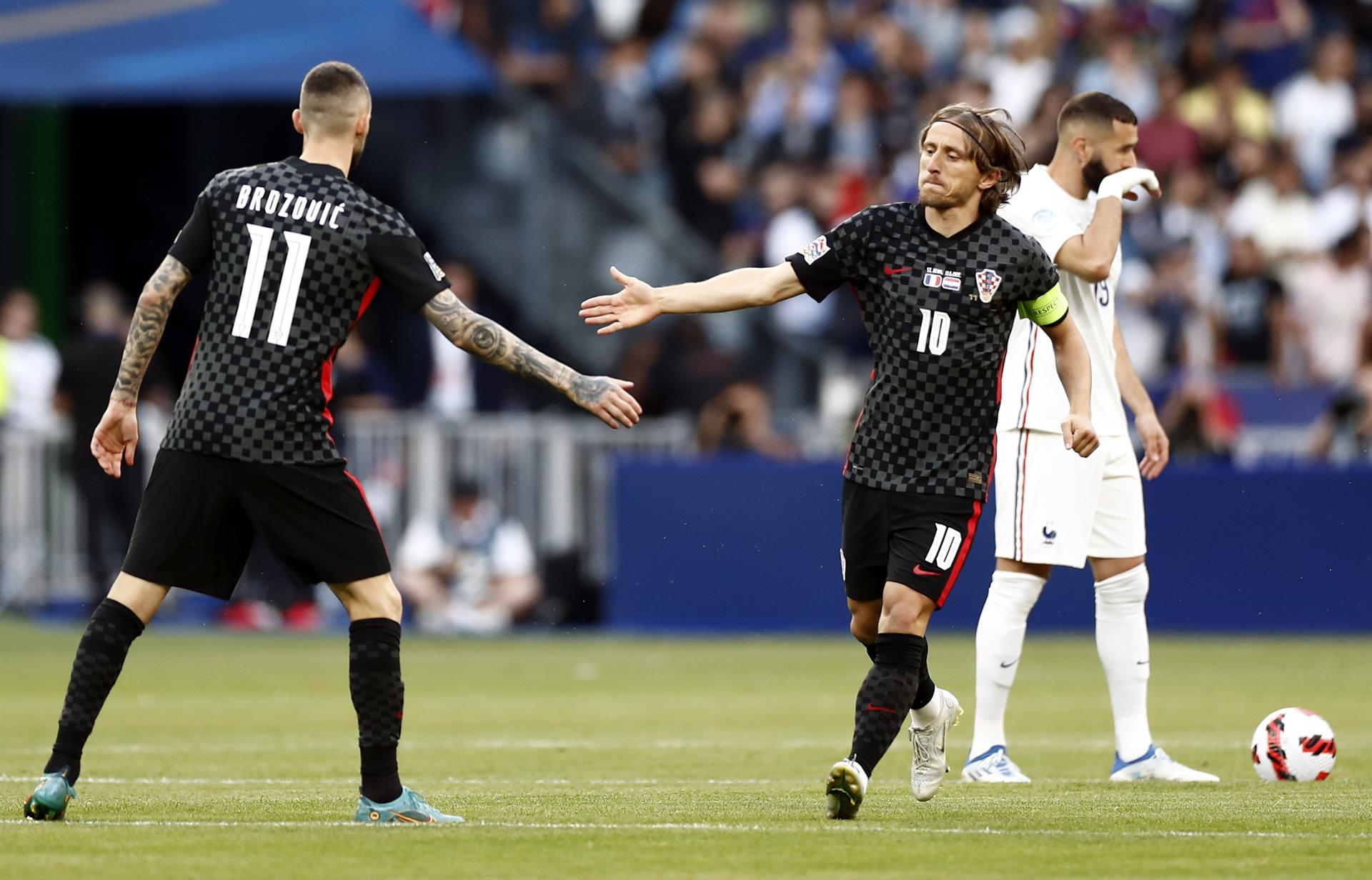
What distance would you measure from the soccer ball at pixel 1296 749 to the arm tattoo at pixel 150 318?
4704 millimetres

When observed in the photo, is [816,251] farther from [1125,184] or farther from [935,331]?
[1125,184]

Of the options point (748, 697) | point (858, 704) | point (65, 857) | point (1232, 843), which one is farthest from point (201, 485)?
point (748, 697)

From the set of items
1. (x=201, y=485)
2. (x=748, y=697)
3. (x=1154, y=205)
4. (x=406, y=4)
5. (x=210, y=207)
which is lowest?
(x=748, y=697)

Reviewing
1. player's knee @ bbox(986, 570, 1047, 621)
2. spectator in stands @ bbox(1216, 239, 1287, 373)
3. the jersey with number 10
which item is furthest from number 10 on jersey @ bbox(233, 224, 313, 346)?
spectator in stands @ bbox(1216, 239, 1287, 373)

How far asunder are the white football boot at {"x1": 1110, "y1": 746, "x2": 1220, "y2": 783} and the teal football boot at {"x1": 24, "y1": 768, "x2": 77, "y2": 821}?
13.8ft

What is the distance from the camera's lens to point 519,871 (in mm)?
6059

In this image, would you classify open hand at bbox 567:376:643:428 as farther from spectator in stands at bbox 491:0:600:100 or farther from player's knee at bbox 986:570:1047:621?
spectator in stands at bbox 491:0:600:100

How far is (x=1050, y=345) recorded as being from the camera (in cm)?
920

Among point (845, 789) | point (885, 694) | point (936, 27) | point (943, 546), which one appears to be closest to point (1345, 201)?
point (936, 27)

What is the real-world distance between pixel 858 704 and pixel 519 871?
5.86 ft

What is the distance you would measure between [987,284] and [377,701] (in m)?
2.50

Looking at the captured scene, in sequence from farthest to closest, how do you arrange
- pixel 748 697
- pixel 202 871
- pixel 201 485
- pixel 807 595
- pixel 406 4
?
pixel 406 4
pixel 807 595
pixel 748 697
pixel 201 485
pixel 202 871

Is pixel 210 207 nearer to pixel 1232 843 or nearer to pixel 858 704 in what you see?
pixel 858 704

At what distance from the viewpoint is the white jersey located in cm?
920
